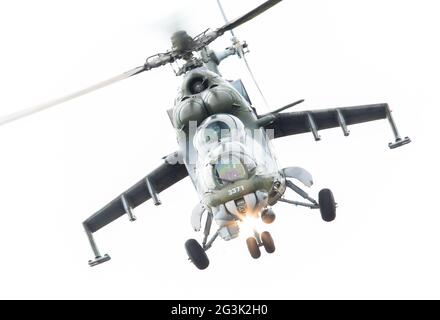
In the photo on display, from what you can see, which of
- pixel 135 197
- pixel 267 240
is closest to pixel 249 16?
pixel 267 240

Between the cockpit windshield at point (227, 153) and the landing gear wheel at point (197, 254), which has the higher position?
the cockpit windshield at point (227, 153)

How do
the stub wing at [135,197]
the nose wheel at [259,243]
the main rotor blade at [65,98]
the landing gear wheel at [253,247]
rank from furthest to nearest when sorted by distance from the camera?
the stub wing at [135,197] < the landing gear wheel at [253,247] < the nose wheel at [259,243] < the main rotor blade at [65,98]

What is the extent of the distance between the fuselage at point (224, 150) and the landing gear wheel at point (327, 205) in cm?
113

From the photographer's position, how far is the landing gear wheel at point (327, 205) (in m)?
18.8

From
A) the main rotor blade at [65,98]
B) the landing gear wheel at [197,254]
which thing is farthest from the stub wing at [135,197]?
the main rotor blade at [65,98]

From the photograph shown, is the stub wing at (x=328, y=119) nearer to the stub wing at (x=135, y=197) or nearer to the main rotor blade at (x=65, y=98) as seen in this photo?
the stub wing at (x=135, y=197)

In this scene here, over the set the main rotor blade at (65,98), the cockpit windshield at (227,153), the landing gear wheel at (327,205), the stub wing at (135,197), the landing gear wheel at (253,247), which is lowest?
the landing gear wheel at (253,247)

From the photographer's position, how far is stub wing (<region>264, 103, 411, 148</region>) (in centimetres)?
2116

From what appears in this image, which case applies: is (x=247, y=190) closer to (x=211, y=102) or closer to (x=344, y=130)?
(x=211, y=102)

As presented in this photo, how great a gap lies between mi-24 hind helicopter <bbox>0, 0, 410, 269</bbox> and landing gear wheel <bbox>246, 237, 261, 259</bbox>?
0.08 feet

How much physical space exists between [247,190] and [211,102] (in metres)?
3.38

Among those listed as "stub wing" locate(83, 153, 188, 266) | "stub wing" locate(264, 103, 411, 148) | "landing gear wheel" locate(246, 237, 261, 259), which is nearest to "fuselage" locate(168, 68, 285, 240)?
"landing gear wheel" locate(246, 237, 261, 259)

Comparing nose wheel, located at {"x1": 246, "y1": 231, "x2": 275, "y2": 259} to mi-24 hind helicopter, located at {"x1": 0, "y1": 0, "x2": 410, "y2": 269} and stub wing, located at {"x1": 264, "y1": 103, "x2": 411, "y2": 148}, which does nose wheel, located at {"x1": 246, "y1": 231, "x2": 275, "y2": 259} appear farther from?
stub wing, located at {"x1": 264, "y1": 103, "x2": 411, "y2": 148}

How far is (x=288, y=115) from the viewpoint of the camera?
21.2 m
